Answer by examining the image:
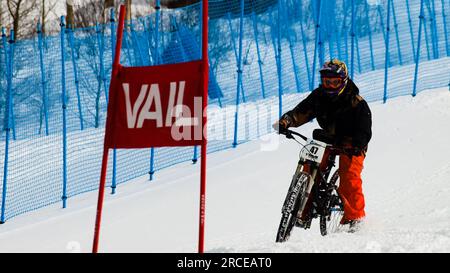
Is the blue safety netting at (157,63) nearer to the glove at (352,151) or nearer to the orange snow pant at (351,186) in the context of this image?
the orange snow pant at (351,186)

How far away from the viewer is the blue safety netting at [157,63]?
47.3ft

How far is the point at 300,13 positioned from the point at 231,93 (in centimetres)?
285

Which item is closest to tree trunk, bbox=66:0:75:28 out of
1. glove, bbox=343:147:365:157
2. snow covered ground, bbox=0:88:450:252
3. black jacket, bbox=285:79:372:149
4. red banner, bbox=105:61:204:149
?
snow covered ground, bbox=0:88:450:252

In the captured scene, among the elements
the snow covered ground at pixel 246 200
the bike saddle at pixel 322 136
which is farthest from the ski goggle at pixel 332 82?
the snow covered ground at pixel 246 200

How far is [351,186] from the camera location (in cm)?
754

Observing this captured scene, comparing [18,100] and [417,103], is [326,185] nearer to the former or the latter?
[417,103]

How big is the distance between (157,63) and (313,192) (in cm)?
698

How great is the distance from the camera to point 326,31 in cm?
2022

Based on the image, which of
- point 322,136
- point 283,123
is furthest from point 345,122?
point 283,123

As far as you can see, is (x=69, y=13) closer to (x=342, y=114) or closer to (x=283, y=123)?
(x=283, y=123)

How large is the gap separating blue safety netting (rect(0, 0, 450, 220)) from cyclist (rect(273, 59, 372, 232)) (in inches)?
227

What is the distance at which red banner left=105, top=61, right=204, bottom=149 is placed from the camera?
Answer: 6.33 m

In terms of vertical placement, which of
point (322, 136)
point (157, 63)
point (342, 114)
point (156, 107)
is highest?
point (156, 107)

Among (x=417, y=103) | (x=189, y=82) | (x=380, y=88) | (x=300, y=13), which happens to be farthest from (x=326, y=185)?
(x=300, y=13)
